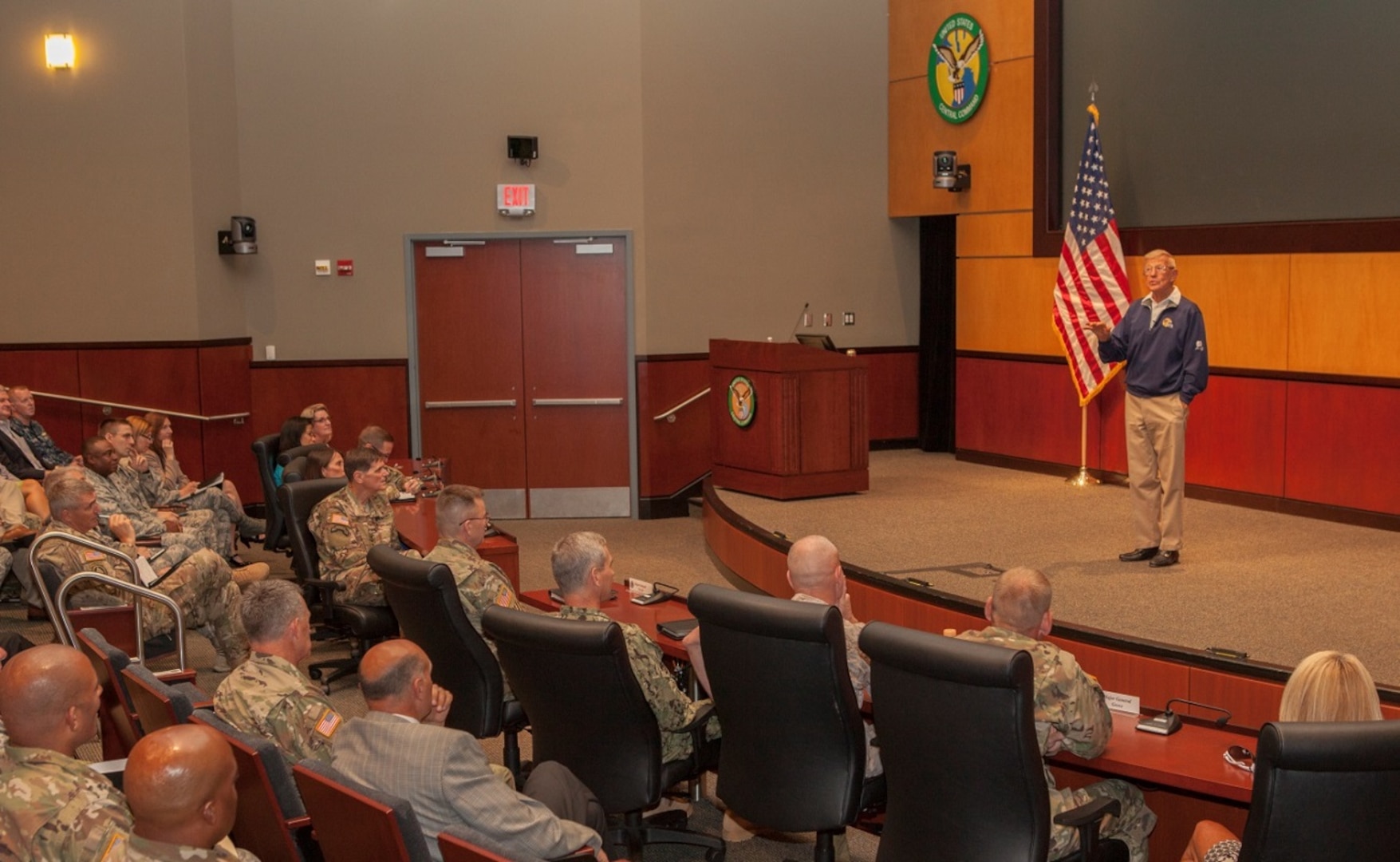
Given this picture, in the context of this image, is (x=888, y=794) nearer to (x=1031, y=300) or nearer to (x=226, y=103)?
(x=1031, y=300)

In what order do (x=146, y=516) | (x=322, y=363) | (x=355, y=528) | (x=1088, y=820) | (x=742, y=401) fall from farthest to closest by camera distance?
(x=322, y=363) < (x=742, y=401) < (x=146, y=516) < (x=355, y=528) < (x=1088, y=820)

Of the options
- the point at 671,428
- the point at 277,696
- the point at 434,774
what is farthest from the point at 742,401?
the point at 434,774

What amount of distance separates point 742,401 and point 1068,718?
5930 mm

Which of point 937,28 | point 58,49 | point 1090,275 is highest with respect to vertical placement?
point 937,28

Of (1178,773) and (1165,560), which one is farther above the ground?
(1178,773)

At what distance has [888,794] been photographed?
3.68 m

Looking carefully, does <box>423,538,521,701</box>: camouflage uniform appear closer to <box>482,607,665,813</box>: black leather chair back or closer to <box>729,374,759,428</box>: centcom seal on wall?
<box>482,607,665,813</box>: black leather chair back

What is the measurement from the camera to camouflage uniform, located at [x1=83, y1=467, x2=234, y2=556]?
753cm

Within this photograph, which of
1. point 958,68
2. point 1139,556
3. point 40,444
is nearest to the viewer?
point 1139,556

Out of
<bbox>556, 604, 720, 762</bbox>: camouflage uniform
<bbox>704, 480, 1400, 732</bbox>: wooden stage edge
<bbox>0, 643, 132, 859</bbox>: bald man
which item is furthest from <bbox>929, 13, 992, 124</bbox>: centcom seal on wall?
<bbox>0, 643, 132, 859</bbox>: bald man

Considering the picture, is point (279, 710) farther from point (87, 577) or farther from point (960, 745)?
point (87, 577)

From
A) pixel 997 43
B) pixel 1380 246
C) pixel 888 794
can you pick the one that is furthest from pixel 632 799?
pixel 997 43

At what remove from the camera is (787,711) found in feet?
13.0

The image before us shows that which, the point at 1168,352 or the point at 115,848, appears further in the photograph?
the point at 1168,352
